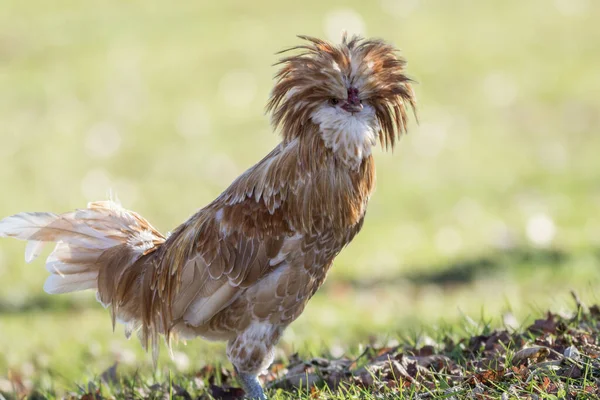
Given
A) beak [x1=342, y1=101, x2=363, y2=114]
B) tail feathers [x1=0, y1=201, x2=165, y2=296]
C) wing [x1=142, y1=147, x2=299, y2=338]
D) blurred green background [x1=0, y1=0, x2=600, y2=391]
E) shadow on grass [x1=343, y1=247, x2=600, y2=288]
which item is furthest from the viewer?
shadow on grass [x1=343, y1=247, x2=600, y2=288]

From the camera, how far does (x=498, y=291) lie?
379 inches

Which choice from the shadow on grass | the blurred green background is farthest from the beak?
the shadow on grass

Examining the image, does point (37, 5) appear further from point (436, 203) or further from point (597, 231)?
point (597, 231)

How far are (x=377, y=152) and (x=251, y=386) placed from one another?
9.78m

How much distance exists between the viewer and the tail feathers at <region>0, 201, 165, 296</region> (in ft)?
18.1

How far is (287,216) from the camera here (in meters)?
5.07

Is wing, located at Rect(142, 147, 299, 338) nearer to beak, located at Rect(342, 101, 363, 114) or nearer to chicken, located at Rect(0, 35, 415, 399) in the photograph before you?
chicken, located at Rect(0, 35, 415, 399)

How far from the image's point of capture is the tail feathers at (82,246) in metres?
5.52

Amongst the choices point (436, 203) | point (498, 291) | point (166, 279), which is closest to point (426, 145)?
point (436, 203)

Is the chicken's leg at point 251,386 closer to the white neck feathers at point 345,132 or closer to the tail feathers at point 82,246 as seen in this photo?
the tail feathers at point 82,246

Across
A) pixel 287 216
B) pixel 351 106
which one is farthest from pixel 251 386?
pixel 351 106

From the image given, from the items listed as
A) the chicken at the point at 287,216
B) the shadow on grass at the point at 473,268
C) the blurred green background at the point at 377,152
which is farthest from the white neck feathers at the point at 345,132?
the shadow on grass at the point at 473,268

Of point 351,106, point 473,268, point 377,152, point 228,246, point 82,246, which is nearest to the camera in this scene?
point 351,106

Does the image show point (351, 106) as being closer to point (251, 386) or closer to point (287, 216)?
point (287, 216)
